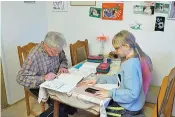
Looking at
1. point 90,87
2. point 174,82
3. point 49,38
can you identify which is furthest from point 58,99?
point 174,82

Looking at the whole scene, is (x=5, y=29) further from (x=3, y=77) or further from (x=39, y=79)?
(x=39, y=79)

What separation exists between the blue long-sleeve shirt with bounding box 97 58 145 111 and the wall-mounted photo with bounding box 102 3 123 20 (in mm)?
1085

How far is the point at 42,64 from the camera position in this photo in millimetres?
1739

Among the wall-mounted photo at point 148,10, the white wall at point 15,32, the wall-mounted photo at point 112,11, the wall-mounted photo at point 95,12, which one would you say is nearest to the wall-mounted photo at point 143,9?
the wall-mounted photo at point 148,10

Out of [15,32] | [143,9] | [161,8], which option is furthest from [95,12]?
[15,32]

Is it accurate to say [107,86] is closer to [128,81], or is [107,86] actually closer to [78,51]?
[128,81]

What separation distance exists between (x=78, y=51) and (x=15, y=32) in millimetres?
812

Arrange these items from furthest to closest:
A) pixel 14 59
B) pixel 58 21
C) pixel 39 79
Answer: pixel 58 21 → pixel 14 59 → pixel 39 79

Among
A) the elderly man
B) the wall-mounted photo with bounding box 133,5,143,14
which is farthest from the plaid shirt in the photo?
the wall-mounted photo with bounding box 133,5,143,14

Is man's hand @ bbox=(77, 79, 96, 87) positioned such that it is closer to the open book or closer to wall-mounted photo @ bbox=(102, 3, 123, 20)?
the open book

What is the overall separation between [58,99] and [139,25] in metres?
1.28

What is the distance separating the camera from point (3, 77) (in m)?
2.27

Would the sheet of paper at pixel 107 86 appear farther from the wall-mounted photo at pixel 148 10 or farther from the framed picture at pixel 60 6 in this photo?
the framed picture at pixel 60 6

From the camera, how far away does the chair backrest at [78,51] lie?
2.12m
